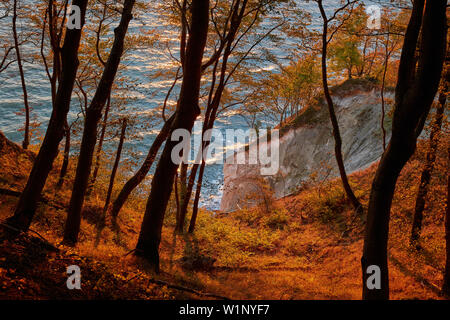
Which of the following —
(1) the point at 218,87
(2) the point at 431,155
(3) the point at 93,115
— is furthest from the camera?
(1) the point at 218,87

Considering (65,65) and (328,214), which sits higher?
(65,65)

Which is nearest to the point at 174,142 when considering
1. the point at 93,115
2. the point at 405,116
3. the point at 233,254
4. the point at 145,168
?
the point at 93,115

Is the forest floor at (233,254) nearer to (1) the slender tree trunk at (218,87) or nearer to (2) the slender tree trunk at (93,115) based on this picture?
(2) the slender tree trunk at (93,115)

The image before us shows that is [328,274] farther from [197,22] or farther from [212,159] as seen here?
[212,159]

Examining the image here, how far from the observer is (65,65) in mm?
5152

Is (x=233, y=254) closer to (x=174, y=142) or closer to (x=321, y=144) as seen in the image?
(x=174, y=142)

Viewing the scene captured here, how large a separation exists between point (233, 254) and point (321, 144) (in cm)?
1527

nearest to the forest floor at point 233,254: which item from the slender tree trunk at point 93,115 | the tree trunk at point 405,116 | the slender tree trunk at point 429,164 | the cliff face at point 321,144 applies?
the slender tree trunk at point 429,164

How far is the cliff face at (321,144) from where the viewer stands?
766 inches

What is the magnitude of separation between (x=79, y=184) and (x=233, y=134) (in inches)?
1391

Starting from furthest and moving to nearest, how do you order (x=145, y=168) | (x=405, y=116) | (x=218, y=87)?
(x=218, y=87) → (x=145, y=168) → (x=405, y=116)

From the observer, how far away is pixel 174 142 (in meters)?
5.75
